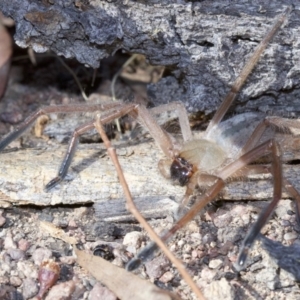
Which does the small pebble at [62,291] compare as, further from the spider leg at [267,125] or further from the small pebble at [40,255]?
the spider leg at [267,125]

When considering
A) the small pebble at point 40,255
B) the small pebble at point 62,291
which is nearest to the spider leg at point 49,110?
the small pebble at point 40,255

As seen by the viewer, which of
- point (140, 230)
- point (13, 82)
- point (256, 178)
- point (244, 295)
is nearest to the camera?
point (244, 295)

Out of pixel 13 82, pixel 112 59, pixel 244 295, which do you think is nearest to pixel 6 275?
pixel 244 295

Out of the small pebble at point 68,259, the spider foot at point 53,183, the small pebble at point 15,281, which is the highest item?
the spider foot at point 53,183

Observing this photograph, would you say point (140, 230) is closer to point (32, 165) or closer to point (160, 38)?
point (32, 165)

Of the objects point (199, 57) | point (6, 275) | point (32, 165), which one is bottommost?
point (6, 275)
